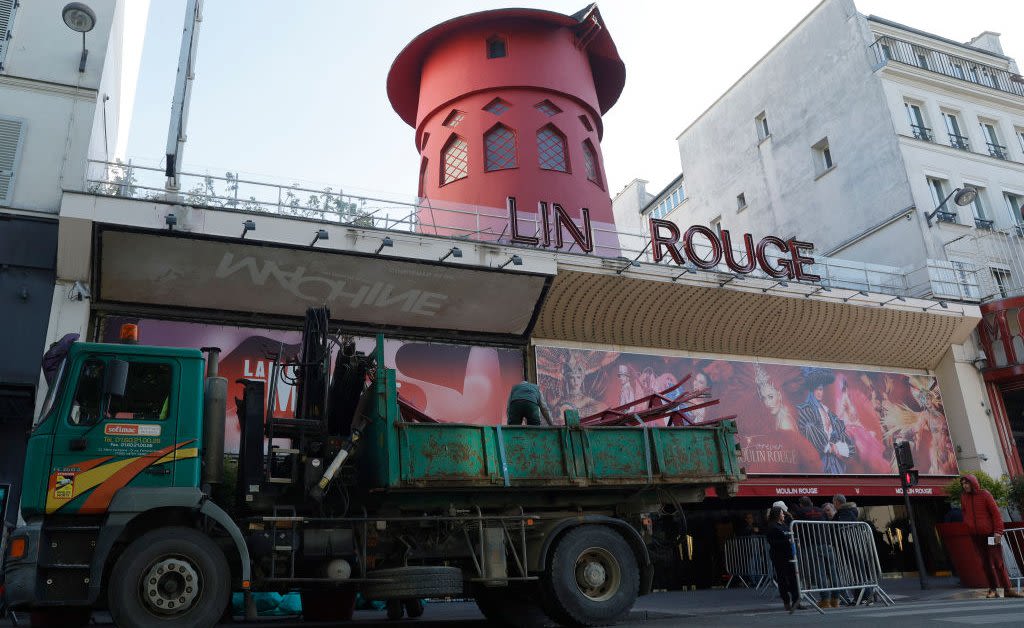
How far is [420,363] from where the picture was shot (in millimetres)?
16625

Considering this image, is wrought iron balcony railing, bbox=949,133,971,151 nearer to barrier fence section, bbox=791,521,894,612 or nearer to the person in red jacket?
the person in red jacket

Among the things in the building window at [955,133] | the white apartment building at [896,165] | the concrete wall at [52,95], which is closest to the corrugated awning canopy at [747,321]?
the white apartment building at [896,165]

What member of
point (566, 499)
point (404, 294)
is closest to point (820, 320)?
point (404, 294)

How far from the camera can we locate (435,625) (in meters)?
9.73

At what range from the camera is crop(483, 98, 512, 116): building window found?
2231cm

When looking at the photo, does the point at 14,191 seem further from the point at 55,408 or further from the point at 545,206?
the point at 545,206

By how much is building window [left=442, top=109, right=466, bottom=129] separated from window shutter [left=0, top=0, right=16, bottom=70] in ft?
35.9

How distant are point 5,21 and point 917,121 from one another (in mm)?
24986

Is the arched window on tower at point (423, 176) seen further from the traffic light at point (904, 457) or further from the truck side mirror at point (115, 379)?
the truck side mirror at point (115, 379)

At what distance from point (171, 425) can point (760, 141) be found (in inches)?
1060

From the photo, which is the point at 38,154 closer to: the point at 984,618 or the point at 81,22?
the point at 81,22

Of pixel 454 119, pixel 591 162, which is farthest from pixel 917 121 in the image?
pixel 454 119

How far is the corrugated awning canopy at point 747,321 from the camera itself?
17844mm

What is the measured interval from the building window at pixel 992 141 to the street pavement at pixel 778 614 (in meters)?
17.9
